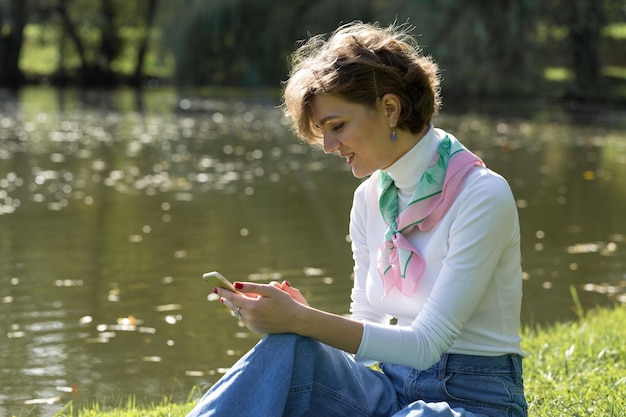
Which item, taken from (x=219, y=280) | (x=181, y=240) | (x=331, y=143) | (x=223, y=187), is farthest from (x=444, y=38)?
(x=219, y=280)

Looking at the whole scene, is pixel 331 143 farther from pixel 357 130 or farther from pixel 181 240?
pixel 181 240

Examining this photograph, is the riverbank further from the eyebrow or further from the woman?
the eyebrow

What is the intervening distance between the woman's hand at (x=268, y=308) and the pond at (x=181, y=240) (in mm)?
1880

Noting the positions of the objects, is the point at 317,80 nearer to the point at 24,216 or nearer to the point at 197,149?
the point at 24,216

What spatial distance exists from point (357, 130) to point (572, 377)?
1600 millimetres

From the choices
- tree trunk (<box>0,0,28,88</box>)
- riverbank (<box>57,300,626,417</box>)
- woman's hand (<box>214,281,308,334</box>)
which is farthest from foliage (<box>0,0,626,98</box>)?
woman's hand (<box>214,281,308,334</box>)

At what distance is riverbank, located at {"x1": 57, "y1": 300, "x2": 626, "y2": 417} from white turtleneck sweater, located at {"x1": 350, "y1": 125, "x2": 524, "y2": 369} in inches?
27.8

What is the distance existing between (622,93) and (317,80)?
2330 cm

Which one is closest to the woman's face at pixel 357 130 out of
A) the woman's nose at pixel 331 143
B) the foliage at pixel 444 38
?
the woman's nose at pixel 331 143

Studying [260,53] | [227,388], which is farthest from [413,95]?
[260,53]

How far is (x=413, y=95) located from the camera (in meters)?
2.62

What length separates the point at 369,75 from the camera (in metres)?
2.56

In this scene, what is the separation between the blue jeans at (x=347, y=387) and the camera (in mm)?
2418

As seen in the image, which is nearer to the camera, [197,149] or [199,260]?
[199,260]
